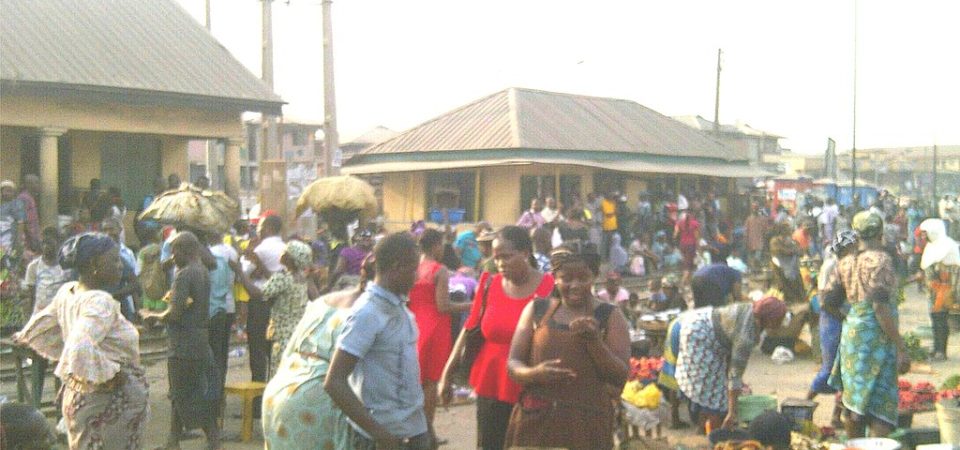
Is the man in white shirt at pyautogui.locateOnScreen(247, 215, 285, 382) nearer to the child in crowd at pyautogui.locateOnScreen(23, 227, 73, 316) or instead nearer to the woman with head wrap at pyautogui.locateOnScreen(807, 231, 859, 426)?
the child in crowd at pyautogui.locateOnScreen(23, 227, 73, 316)

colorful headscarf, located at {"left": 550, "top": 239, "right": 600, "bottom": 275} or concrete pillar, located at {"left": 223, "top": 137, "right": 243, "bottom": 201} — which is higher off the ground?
concrete pillar, located at {"left": 223, "top": 137, "right": 243, "bottom": 201}

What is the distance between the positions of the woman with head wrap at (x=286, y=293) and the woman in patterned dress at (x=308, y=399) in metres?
4.40

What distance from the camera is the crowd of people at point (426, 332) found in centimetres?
454

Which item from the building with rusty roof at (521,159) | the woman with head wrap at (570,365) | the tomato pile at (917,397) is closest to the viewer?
the woman with head wrap at (570,365)

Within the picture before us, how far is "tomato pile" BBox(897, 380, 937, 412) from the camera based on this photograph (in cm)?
924

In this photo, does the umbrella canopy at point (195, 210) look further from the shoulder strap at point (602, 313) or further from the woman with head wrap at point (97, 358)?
the shoulder strap at point (602, 313)

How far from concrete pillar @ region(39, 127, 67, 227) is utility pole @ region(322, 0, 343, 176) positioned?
6719 millimetres

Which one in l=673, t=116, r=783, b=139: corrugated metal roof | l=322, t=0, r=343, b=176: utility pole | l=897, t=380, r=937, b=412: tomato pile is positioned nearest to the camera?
l=897, t=380, r=937, b=412: tomato pile

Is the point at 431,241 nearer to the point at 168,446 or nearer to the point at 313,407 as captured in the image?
the point at 168,446

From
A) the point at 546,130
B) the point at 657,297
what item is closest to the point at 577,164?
the point at 546,130

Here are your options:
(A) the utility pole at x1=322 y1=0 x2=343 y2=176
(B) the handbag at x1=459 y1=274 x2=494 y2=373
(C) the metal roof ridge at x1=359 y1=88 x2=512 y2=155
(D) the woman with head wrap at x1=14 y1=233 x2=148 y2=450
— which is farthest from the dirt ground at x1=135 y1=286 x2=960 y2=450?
(C) the metal roof ridge at x1=359 y1=88 x2=512 y2=155

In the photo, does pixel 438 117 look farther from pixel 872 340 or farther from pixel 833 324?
pixel 872 340

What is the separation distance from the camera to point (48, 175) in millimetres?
18188

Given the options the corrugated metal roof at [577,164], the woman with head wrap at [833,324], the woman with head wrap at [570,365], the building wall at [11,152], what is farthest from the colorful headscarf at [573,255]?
the corrugated metal roof at [577,164]
